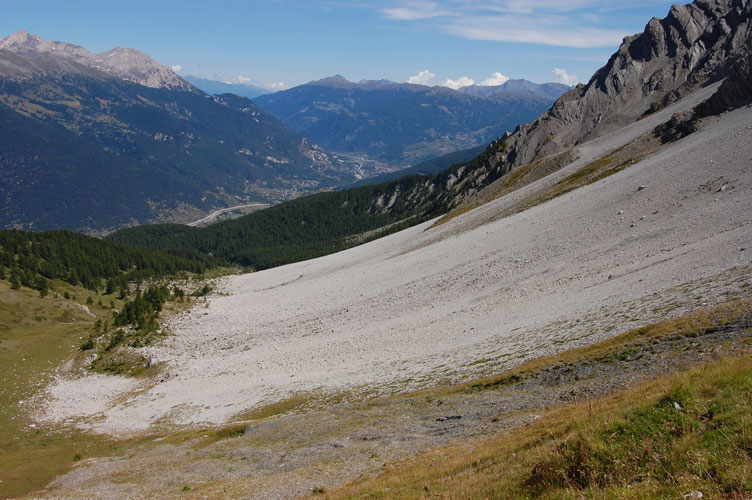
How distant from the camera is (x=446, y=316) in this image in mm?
37656

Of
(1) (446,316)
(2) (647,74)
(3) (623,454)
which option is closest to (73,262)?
(1) (446,316)

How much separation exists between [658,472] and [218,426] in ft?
95.0

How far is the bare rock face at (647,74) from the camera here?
354 feet

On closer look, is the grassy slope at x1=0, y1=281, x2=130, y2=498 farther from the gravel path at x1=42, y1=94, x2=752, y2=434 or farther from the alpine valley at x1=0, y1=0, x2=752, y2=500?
the gravel path at x1=42, y1=94, x2=752, y2=434

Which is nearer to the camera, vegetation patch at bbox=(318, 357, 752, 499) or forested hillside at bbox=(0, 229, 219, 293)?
vegetation patch at bbox=(318, 357, 752, 499)

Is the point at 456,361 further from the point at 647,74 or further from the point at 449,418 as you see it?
the point at 647,74

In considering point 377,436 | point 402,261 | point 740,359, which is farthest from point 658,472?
point 402,261

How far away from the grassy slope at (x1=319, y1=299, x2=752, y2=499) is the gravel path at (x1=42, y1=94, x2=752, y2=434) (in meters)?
11.2

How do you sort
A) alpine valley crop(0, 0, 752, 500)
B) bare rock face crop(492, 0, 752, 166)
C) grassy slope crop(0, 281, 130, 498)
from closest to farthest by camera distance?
alpine valley crop(0, 0, 752, 500) < grassy slope crop(0, 281, 130, 498) < bare rock face crop(492, 0, 752, 166)

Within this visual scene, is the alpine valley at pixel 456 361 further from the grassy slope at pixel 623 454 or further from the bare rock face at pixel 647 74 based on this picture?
the bare rock face at pixel 647 74

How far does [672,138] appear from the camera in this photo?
69.6 m

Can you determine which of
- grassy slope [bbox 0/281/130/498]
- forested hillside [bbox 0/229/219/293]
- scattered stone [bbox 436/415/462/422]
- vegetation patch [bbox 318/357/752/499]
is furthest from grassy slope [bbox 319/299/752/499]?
forested hillside [bbox 0/229/219/293]

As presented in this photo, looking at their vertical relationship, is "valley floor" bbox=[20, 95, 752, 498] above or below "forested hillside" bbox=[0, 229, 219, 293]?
below

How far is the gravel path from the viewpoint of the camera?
2736 cm
